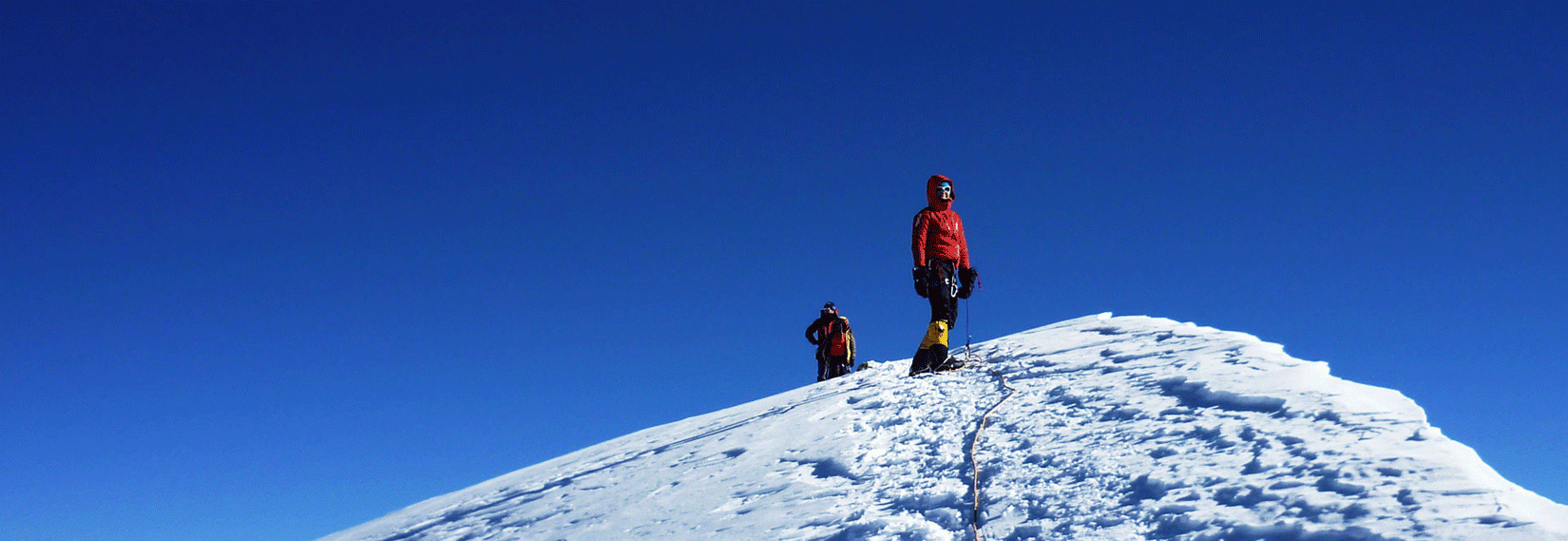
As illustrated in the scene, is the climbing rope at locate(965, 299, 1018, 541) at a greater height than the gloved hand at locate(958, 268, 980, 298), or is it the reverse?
the gloved hand at locate(958, 268, 980, 298)

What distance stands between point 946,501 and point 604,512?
2.14m

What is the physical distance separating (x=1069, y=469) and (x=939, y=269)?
399 cm

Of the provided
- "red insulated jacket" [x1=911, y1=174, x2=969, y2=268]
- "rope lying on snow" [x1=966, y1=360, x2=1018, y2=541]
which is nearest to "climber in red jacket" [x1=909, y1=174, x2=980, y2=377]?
"red insulated jacket" [x1=911, y1=174, x2=969, y2=268]

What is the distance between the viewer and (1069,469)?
12.3 feet

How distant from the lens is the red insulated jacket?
25.2 feet

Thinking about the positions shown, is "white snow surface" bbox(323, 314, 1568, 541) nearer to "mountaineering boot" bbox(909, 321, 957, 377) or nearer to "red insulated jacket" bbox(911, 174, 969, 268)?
"mountaineering boot" bbox(909, 321, 957, 377)

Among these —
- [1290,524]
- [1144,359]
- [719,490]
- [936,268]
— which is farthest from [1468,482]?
[936,268]

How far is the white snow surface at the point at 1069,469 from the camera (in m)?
2.79

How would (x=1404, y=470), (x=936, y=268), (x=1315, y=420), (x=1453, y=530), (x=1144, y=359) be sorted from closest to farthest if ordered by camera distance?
(x=1453, y=530), (x=1404, y=470), (x=1315, y=420), (x=1144, y=359), (x=936, y=268)

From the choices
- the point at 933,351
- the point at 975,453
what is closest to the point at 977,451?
the point at 975,453

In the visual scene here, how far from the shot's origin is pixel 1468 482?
2.67 m

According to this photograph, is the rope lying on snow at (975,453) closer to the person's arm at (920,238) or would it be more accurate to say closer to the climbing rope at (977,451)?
the climbing rope at (977,451)

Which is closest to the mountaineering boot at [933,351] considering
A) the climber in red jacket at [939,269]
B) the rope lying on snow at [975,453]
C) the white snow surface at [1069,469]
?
the climber in red jacket at [939,269]

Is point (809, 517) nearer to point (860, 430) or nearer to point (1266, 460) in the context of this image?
point (860, 430)
